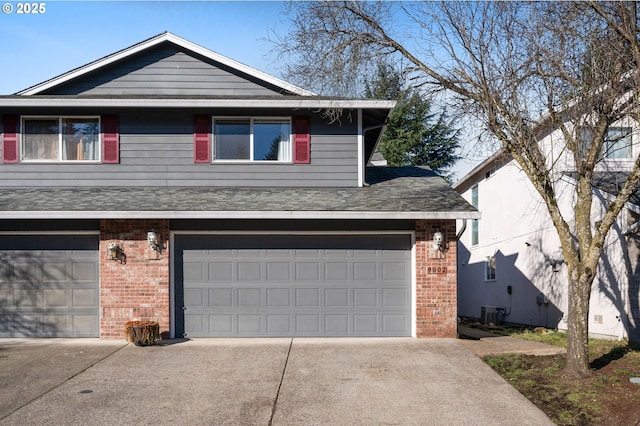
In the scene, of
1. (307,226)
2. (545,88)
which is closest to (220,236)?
(307,226)

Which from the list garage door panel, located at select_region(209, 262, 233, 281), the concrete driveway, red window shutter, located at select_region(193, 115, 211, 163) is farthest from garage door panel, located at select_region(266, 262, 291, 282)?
red window shutter, located at select_region(193, 115, 211, 163)

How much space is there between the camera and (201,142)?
12.8 metres

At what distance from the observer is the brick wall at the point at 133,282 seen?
37.7 ft

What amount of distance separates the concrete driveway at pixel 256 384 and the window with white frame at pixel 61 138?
14.0 feet

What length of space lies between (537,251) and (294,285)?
28.3ft

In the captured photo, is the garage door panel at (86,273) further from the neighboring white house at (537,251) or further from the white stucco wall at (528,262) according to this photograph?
the white stucco wall at (528,262)

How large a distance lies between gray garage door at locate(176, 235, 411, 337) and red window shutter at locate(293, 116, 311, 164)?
1.98 meters

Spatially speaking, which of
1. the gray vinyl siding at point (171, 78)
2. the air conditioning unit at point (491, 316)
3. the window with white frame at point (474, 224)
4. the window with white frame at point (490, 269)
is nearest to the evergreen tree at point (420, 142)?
the window with white frame at point (474, 224)

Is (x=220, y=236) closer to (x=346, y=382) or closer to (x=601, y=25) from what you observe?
(x=346, y=382)

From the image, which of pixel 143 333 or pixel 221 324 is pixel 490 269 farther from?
pixel 143 333

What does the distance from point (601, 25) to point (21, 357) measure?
11.4 metres

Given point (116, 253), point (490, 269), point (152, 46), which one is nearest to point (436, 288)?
point (116, 253)

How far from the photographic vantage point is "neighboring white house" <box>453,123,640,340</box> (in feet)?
41.7

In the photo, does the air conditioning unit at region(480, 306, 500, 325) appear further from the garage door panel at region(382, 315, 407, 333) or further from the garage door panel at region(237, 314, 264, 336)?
the garage door panel at region(237, 314, 264, 336)
